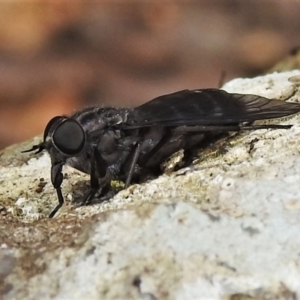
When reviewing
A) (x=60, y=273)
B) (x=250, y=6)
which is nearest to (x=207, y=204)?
(x=60, y=273)

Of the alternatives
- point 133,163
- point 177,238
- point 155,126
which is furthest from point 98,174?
point 177,238

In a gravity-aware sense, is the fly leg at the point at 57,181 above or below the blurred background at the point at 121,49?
below

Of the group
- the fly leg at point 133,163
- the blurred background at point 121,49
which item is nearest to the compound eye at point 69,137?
the fly leg at point 133,163

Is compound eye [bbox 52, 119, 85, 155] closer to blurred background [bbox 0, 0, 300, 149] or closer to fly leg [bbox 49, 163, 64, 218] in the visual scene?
fly leg [bbox 49, 163, 64, 218]

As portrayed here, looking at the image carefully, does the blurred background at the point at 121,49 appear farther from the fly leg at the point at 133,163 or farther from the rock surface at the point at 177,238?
the rock surface at the point at 177,238

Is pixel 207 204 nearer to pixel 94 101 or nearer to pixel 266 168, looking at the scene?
pixel 266 168

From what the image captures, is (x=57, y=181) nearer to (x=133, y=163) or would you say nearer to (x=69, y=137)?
(x=69, y=137)

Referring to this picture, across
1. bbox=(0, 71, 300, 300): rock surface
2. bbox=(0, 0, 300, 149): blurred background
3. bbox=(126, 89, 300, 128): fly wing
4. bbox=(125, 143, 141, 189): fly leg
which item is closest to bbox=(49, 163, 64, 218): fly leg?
bbox=(0, 71, 300, 300): rock surface
